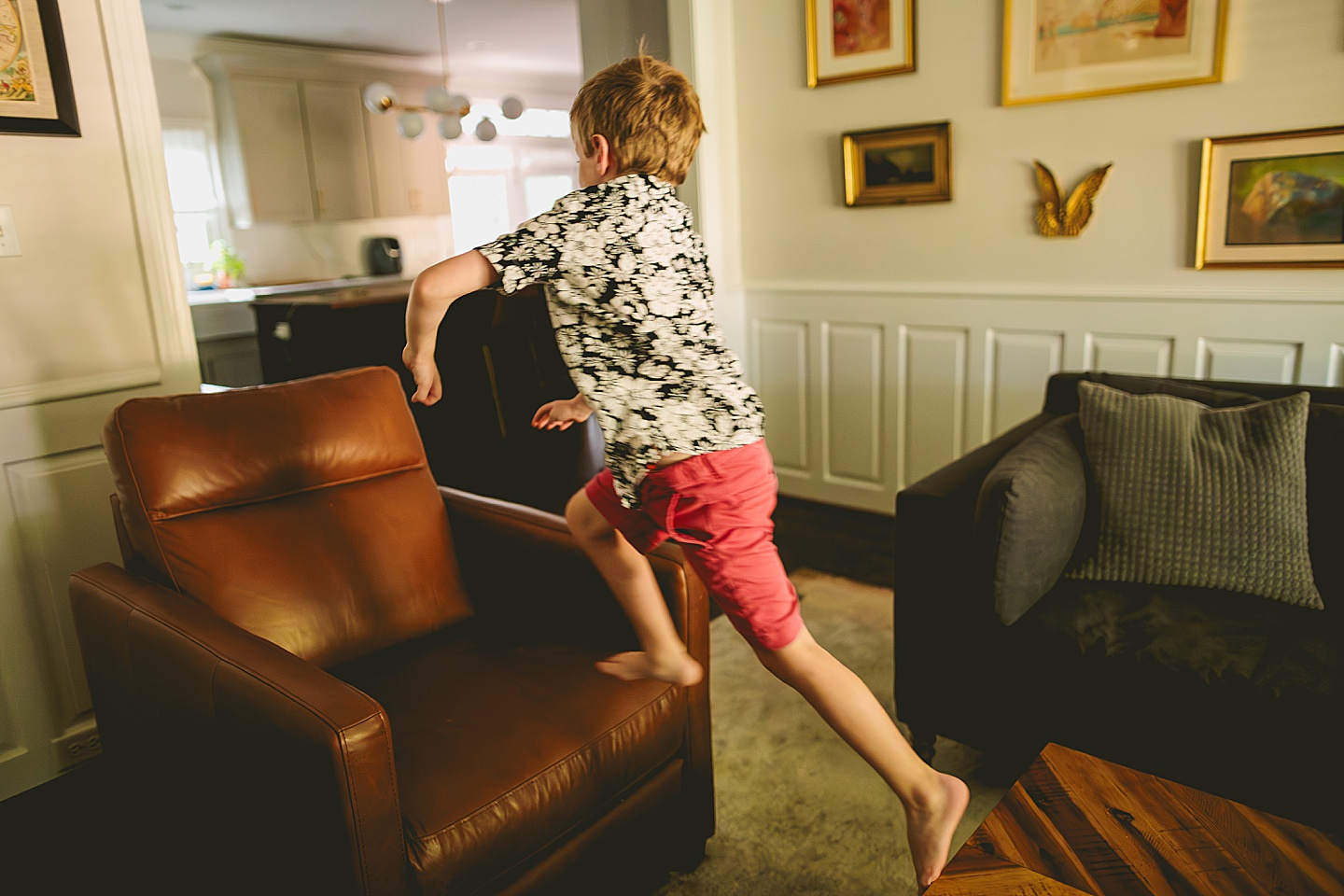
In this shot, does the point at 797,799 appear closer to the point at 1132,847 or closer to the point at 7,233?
the point at 1132,847

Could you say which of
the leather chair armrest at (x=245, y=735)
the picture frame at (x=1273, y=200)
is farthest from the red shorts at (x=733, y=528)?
the picture frame at (x=1273, y=200)

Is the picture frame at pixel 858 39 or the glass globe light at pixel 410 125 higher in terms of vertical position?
the glass globe light at pixel 410 125

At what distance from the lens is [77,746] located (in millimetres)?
2217

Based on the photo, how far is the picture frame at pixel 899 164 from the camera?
Answer: 135 inches

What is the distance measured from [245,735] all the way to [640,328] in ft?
2.71

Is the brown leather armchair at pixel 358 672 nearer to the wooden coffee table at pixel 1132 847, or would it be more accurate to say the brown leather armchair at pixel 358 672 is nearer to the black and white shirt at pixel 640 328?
the black and white shirt at pixel 640 328

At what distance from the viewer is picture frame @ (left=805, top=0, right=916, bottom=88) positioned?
134 inches

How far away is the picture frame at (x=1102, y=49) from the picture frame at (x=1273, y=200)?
270 mm

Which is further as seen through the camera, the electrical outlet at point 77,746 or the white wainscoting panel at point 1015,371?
the white wainscoting panel at point 1015,371

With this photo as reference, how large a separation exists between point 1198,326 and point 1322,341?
1.14 ft

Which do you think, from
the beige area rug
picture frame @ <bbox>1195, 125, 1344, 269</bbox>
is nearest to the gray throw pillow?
the beige area rug

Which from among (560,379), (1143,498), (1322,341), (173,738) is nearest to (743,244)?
(560,379)

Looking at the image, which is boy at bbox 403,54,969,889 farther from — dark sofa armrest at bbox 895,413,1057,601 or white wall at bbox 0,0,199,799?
white wall at bbox 0,0,199,799

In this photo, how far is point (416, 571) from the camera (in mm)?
1861
